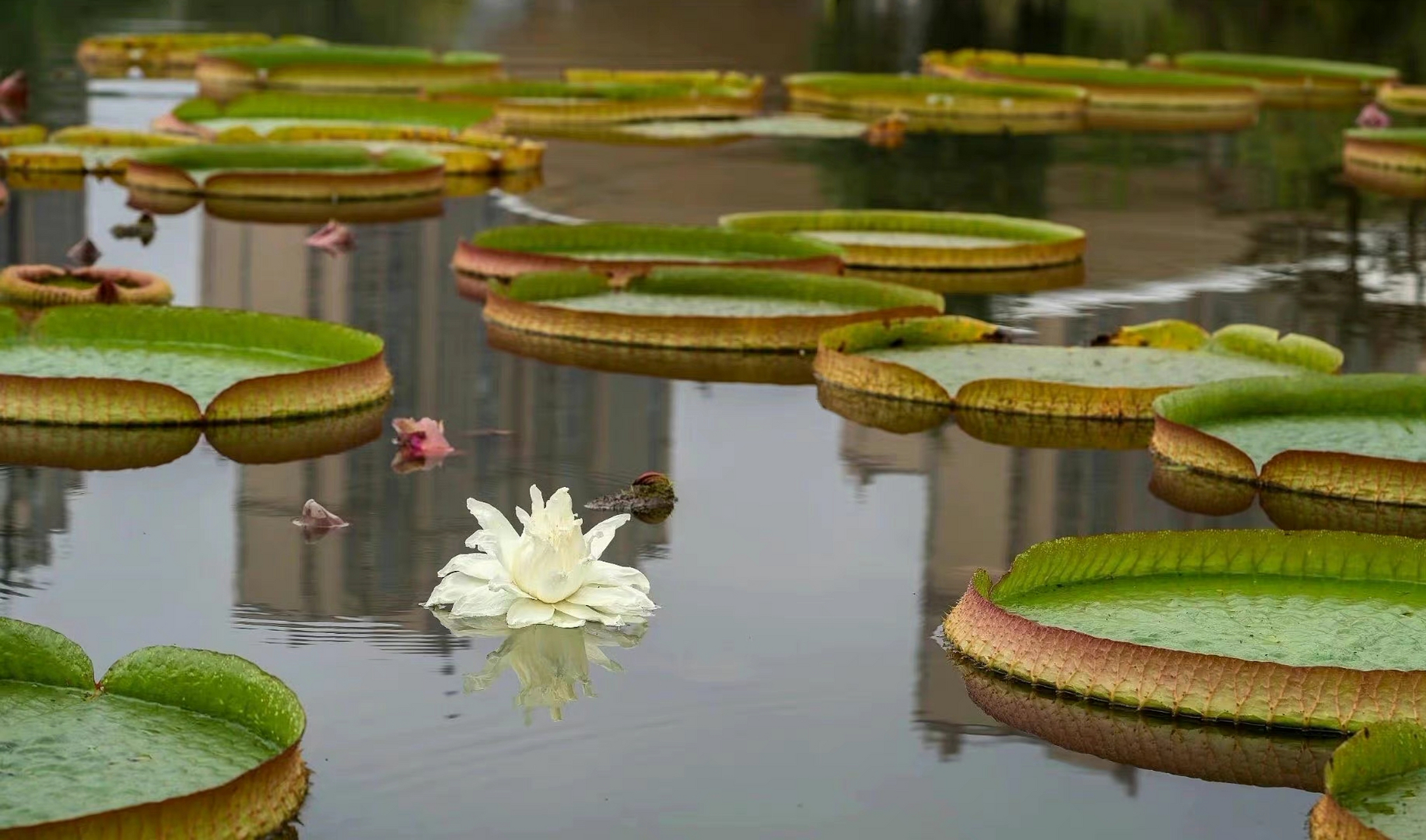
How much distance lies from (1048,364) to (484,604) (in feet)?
11.1

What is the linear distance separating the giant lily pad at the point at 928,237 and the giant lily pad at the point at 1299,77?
11.2 meters

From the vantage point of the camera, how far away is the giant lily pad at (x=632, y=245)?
10.1 m

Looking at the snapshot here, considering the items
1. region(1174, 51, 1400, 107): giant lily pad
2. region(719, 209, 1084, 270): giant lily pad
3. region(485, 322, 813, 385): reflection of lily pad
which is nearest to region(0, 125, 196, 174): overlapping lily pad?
region(719, 209, 1084, 270): giant lily pad

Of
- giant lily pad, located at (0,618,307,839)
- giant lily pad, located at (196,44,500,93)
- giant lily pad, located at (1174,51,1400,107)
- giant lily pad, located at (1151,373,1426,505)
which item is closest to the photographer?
giant lily pad, located at (0,618,307,839)

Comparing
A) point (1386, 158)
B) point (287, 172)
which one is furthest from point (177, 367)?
point (1386, 158)

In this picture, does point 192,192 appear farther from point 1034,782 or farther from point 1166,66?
point 1166,66

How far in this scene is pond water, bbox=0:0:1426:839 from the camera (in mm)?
4160

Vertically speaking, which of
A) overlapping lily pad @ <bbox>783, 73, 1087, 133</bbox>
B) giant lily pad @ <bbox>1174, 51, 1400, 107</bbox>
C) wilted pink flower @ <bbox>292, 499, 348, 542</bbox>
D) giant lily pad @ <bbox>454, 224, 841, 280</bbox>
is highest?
giant lily pad @ <bbox>1174, 51, 1400, 107</bbox>

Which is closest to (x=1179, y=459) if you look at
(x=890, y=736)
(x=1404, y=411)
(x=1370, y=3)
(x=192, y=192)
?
(x=1404, y=411)

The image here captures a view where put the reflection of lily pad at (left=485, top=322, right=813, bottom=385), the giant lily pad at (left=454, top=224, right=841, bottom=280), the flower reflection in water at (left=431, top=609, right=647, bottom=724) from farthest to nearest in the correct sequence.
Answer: the giant lily pad at (left=454, top=224, right=841, bottom=280)
the reflection of lily pad at (left=485, top=322, right=813, bottom=385)
the flower reflection in water at (left=431, top=609, right=647, bottom=724)

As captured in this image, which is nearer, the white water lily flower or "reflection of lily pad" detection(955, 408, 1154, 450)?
the white water lily flower

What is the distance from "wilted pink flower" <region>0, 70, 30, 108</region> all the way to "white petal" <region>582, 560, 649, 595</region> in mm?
13243

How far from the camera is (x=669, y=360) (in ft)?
27.8

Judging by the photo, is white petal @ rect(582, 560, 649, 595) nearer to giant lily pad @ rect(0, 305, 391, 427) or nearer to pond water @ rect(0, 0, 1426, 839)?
pond water @ rect(0, 0, 1426, 839)
